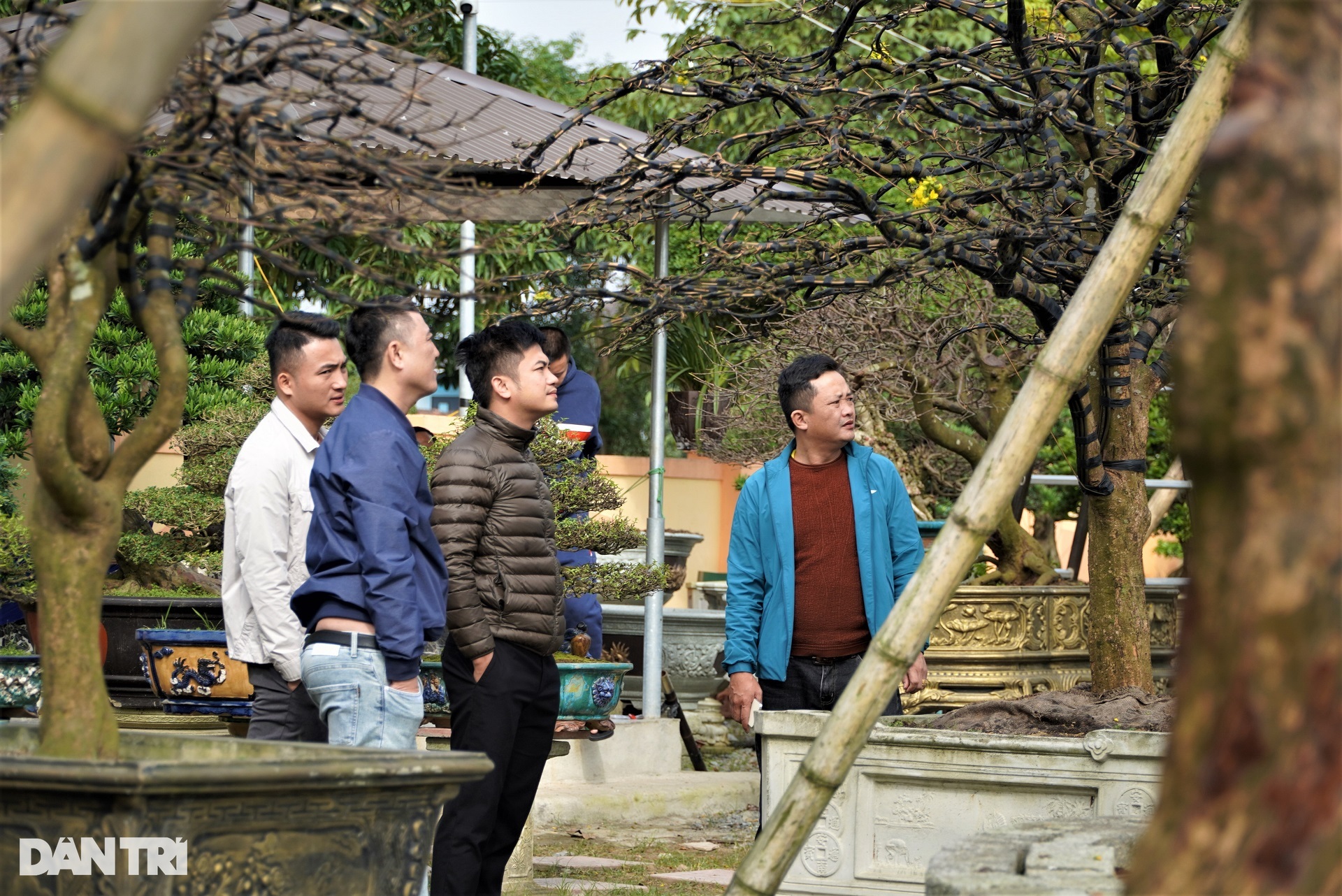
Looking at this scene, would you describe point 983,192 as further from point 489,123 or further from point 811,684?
point 489,123

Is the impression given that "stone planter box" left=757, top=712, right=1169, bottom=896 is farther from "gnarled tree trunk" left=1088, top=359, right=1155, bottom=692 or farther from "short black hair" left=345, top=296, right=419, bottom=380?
"short black hair" left=345, top=296, right=419, bottom=380

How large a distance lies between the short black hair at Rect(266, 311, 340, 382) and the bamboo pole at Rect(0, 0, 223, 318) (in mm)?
2721

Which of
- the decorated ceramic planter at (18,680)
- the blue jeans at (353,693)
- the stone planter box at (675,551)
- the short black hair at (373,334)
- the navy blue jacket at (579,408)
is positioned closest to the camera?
the blue jeans at (353,693)

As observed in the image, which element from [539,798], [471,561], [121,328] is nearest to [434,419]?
[121,328]

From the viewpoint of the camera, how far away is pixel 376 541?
350 centimetres

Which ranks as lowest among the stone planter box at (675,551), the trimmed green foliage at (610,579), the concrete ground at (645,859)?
the concrete ground at (645,859)

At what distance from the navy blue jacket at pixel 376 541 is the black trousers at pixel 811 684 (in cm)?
155

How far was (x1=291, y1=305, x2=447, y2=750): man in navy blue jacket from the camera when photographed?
3506mm

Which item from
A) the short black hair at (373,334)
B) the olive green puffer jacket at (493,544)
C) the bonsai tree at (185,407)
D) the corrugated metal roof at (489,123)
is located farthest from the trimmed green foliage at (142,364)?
the short black hair at (373,334)

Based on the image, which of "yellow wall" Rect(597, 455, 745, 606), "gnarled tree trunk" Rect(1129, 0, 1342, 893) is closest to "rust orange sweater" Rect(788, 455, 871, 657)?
"gnarled tree trunk" Rect(1129, 0, 1342, 893)

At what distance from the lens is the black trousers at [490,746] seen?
4.07 metres

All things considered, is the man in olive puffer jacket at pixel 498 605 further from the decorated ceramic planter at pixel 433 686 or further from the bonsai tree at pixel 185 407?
the bonsai tree at pixel 185 407

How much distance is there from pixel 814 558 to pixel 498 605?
1.20 metres

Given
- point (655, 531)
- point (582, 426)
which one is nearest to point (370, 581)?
point (582, 426)
